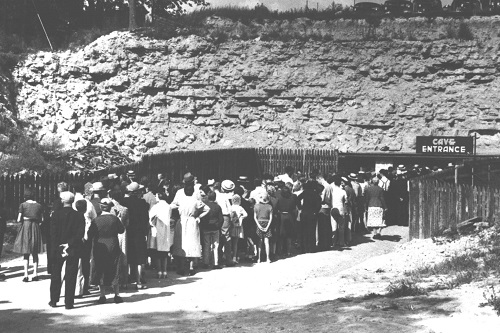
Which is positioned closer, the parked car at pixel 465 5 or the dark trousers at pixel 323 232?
the dark trousers at pixel 323 232

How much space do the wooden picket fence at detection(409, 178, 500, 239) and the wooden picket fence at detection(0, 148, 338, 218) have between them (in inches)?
328

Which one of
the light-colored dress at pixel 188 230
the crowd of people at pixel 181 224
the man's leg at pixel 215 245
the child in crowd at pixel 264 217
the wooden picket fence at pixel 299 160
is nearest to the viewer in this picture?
the crowd of people at pixel 181 224

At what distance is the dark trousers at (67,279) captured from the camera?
516 inches

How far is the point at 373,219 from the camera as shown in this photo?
21.7m

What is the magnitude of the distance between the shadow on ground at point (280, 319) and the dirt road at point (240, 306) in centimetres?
1

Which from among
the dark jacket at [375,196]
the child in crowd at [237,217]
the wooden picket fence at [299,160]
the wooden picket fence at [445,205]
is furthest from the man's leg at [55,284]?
the wooden picket fence at [299,160]

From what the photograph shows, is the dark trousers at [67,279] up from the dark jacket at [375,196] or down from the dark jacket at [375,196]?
down

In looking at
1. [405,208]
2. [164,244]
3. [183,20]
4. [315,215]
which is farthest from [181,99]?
[164,244]

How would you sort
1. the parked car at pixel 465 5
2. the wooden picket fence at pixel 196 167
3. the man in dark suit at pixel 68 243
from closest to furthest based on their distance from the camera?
the man in dark suit at pixel 68 243, the wooden picket fence at pixel 196 167, the parked car at pixel 465 5

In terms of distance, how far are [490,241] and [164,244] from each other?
6.40m

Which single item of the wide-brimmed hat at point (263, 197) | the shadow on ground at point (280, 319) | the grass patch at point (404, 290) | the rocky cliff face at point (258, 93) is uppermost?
the rocky cliff face at point (258, 93)

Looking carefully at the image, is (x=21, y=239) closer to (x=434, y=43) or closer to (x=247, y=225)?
(x=247, y=225)

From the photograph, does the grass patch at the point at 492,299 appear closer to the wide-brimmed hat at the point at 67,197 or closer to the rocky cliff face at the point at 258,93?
the wide-brimmed hat at the point at 67,197

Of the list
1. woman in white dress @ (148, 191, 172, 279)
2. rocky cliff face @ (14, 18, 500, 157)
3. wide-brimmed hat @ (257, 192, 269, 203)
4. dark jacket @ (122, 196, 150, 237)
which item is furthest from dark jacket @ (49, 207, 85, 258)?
rocky cliff face @ (14, 18, 500, 157)
